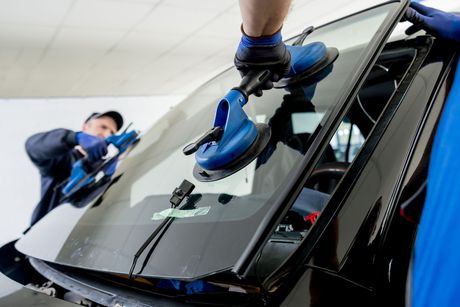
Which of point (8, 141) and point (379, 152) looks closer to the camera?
point (379, 152)

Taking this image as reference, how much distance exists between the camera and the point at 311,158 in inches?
26.2

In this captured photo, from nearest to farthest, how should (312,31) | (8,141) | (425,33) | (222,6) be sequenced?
(425,33) < (312,31) < (222,6) < (8,141)

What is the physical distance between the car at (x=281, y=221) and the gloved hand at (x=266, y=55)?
12 cm

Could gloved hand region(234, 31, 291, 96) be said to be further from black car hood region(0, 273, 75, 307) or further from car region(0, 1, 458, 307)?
black car hood region(0, 273, 75, 307)

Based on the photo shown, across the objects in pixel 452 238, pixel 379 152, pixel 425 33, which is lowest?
pixel 452 238

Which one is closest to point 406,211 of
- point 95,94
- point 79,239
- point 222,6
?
point 79,239

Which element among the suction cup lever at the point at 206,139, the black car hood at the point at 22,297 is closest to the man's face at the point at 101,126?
the black car hood at the point at 22,297

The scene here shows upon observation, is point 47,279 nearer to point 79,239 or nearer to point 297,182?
A: point 79,239

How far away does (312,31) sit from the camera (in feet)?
4.17

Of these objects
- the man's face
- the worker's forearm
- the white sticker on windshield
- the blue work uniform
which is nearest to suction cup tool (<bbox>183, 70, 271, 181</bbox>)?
the worker's forearm

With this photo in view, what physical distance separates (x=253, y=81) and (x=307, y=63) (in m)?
0.20

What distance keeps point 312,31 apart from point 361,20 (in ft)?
0.60

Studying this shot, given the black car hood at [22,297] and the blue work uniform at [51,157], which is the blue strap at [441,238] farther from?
the blue work uniform at [51,157]

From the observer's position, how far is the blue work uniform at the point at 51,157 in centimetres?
284
